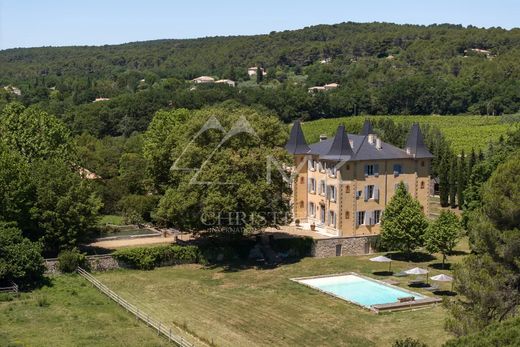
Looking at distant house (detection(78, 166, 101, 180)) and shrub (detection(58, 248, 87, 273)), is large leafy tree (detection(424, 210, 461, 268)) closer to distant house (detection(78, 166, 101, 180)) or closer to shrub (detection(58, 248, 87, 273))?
shrub (detection(58, 248, 87, 273))

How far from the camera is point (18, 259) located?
3703 centimetres

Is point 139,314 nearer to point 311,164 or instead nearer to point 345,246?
point 345,246

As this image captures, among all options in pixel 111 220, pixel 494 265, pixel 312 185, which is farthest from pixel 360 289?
pixel 111 220

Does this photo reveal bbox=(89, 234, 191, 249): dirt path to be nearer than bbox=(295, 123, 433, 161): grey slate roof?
Yes

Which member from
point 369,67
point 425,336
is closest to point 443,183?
point 425,336

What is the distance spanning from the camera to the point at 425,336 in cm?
3011

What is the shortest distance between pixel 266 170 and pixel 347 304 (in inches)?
456

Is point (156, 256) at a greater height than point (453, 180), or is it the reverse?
point (453, 180)

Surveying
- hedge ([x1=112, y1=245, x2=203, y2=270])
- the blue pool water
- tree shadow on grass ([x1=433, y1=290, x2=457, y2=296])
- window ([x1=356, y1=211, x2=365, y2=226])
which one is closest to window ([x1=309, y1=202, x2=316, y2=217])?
window ([x1=356, y1=211, x2=365, y2=226])

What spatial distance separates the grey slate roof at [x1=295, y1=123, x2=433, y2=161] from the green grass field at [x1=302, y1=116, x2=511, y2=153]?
26.2 m

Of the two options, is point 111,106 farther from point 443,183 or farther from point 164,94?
point 443,183

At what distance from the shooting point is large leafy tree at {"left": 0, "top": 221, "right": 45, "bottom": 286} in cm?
3684

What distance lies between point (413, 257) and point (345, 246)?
14.2 feet

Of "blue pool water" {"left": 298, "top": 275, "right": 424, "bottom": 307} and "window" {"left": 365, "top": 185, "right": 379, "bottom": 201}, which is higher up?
"window" {"left": 365, "top": 185, "right": 379, "bottom": 201}
